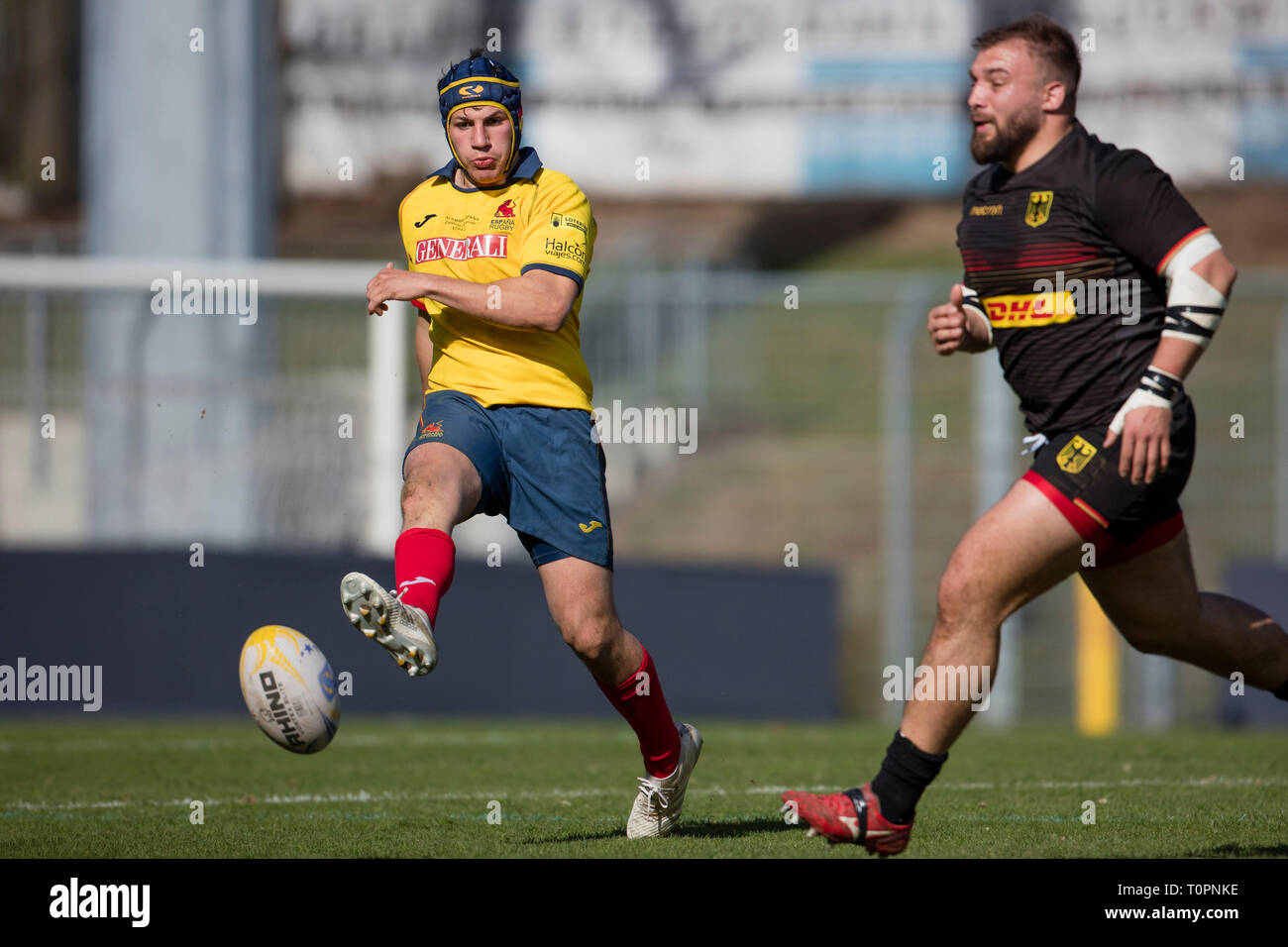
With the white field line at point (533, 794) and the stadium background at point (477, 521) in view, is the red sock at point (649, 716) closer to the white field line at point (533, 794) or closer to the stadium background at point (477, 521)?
the white field line at point (533, 794)

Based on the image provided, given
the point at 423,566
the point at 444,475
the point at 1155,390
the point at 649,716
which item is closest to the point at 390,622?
the point at 423,566

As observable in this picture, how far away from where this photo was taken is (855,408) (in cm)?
1511

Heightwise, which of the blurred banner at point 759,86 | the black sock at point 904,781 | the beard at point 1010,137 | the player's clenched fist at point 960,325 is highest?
the blurred banner at point 759,86

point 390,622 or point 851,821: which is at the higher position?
point 390,622

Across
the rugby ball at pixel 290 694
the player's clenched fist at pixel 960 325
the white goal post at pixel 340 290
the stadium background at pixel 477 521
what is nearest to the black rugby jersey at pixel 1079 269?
the player's clenched fist at pixel 960 325

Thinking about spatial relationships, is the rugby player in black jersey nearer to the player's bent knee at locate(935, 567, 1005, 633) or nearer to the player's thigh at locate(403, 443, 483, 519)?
the player's bent knee at locate(935, 567, 1005, 633)

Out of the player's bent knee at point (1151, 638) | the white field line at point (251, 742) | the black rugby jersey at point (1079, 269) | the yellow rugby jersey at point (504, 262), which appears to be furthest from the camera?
the white field line at point (251, 742)

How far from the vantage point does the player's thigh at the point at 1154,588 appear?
17.8 ft

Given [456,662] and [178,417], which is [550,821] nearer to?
[456,662]

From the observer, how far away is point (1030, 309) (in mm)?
5320

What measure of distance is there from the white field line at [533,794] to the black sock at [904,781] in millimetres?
2050

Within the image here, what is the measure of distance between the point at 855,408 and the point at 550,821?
30.6ft

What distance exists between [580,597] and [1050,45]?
2.30 meters

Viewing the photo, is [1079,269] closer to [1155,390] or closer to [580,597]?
[1155,390]
